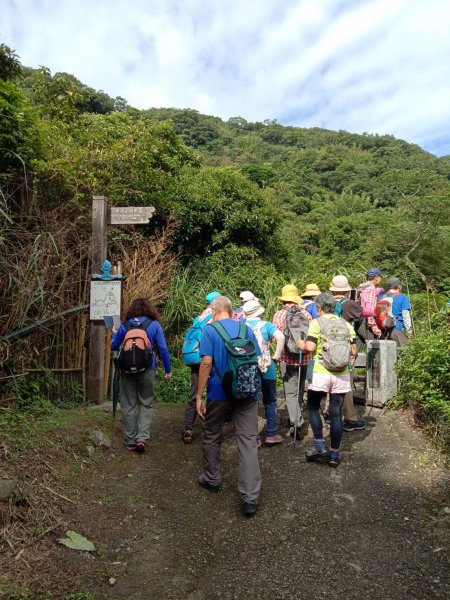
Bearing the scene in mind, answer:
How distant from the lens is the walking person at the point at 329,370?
13.4 feet

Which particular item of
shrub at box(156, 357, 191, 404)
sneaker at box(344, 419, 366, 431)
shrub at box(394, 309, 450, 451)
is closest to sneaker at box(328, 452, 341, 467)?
sneaker at box(344, 419, 366, 431)

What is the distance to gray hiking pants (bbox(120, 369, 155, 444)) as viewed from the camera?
449cm

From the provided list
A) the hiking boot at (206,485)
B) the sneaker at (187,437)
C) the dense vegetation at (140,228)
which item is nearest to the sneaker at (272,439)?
the sneaker at (187,437)

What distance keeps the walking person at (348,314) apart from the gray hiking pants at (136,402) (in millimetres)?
2214

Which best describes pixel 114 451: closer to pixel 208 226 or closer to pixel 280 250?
pixel 208 226

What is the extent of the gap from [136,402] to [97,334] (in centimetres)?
124

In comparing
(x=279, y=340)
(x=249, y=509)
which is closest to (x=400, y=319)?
(x=279, y=340)

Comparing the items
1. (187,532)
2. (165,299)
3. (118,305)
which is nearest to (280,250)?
(165,299)

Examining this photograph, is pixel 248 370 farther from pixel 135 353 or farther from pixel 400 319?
pixel 400 319

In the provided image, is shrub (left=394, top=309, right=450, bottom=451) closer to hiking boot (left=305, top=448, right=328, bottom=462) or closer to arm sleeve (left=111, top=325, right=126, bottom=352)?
hiking boot (left=305, top=448, right=328, bottom=462)

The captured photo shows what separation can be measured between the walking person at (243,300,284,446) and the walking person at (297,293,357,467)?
1.46 ft

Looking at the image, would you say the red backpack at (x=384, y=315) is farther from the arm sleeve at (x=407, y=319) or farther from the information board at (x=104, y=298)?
the information board at (x=104, y=298)

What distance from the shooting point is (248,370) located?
3449mm

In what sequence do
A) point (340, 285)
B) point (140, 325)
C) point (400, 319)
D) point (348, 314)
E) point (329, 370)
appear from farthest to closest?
1. point (400, 319)
2. point (340, 285)
3. point (348, 314)
4. point (140, 325)
5. point (329, 370)
